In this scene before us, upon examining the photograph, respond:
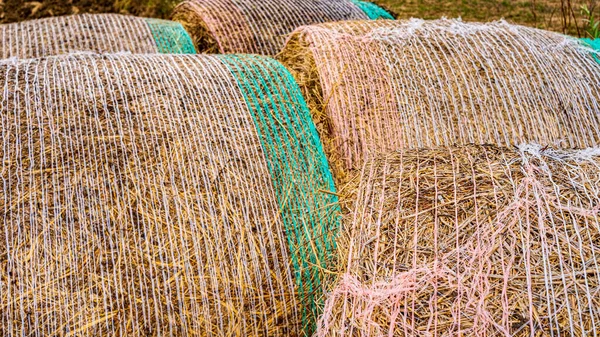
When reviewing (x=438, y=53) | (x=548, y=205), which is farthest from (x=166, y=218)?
(x=438, y=53)

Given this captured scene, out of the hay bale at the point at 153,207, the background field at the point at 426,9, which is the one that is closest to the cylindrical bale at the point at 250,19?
the hay bale at the point at 153,207

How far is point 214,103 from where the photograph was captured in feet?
9.75

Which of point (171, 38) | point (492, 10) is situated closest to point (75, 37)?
point (171, 38)

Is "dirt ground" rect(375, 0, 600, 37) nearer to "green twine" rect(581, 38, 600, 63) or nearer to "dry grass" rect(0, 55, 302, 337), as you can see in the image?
"green twine" rect(581, 38, 600, 63)

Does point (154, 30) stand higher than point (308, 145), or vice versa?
point (308, 145)

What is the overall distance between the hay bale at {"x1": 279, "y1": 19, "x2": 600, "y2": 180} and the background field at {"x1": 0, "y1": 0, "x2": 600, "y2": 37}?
4.99 metres

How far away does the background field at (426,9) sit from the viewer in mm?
8289

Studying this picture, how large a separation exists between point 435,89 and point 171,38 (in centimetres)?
249

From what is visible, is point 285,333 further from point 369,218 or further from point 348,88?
point 348,88

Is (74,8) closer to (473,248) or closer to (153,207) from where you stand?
(153,207)

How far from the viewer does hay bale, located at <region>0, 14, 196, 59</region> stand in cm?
456

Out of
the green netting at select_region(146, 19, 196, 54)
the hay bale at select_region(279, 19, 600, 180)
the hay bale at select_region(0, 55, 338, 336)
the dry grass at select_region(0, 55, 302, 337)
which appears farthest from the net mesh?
the dry grass at select_region(0, 55, 302, 337)

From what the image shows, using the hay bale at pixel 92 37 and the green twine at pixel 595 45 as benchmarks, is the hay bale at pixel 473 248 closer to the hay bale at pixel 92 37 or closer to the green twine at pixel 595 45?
the green twine at pixel 595 45

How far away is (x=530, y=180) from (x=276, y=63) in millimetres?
1659
